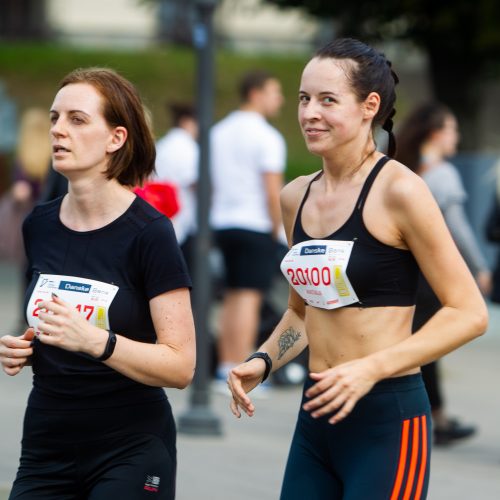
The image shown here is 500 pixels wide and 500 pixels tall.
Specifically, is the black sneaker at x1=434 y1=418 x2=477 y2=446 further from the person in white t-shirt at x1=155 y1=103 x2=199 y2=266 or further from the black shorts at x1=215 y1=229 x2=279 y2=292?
the person in white t-shirt at x1=155 y1=103 x2=199 y2=266

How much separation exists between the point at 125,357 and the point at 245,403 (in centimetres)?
35

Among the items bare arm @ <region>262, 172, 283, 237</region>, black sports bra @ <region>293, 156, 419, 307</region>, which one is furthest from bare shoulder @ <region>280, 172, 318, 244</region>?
bare arm @ <region>262, 172, 283, 237</region>

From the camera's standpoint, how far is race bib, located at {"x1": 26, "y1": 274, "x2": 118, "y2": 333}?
11.5 feet

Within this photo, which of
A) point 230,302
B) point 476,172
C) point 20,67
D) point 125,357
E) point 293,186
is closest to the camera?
point 125,357

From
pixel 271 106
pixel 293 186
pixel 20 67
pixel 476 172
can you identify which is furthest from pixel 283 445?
pixel 20 67

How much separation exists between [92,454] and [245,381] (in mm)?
452

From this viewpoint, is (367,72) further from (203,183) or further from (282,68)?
(282,68)

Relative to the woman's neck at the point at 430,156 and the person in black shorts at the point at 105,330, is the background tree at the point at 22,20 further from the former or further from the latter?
the person in black shorts at the point at 105,330

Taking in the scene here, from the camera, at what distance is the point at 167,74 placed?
3069 centimetres

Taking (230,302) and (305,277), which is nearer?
(305,277)

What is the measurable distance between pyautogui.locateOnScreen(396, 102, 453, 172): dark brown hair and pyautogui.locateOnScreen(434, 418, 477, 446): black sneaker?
1483 millimetres

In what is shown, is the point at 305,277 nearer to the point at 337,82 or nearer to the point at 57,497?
the point at 337,82

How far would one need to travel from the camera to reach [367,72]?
3584 mm

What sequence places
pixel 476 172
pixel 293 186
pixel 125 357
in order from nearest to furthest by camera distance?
pixel 125 357 → pixel 293 186 → pixel 476 172
